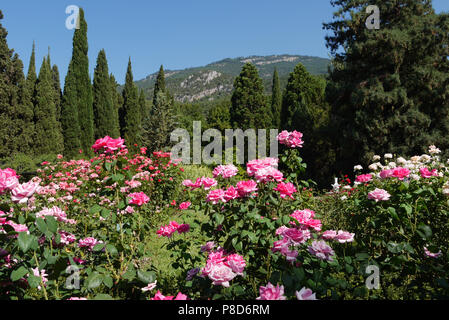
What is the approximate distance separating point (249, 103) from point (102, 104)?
9.42 meters

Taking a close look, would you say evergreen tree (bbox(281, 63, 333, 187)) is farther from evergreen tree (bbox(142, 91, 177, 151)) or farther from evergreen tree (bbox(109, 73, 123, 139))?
evergreen tree (bbox(109, 73, 123, 139))

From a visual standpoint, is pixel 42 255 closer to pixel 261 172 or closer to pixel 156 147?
pixel 261 172

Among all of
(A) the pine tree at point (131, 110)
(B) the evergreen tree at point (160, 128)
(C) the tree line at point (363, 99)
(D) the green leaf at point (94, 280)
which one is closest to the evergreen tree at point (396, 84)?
(C) the tree line at point (363, 99)

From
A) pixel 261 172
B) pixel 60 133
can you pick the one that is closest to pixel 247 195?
pixel 261 172

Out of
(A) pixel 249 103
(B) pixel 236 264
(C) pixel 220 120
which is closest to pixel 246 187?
(B) pixel 236 264

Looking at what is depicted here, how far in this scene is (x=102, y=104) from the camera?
1995cm

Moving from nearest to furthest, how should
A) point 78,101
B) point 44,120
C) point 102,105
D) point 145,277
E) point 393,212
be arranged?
point 145,277, point 393,212, point 44,120, point 78,101, point 102,105

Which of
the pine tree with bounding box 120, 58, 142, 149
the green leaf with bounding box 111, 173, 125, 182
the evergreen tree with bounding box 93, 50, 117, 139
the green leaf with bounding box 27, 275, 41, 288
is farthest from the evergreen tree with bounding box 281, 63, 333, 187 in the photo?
the green leaf with bounding box 27, 275, 41, 288

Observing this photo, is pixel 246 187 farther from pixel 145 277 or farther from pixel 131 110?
pixel 131 110

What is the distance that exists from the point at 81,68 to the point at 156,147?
24.7 ft

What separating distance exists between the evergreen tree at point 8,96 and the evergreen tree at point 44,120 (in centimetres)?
199

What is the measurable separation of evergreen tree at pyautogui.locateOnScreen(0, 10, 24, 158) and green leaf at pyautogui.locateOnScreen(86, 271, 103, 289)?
1220 centimetres

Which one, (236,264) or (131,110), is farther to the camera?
(131,110)

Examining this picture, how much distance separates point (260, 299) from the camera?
1.25m
